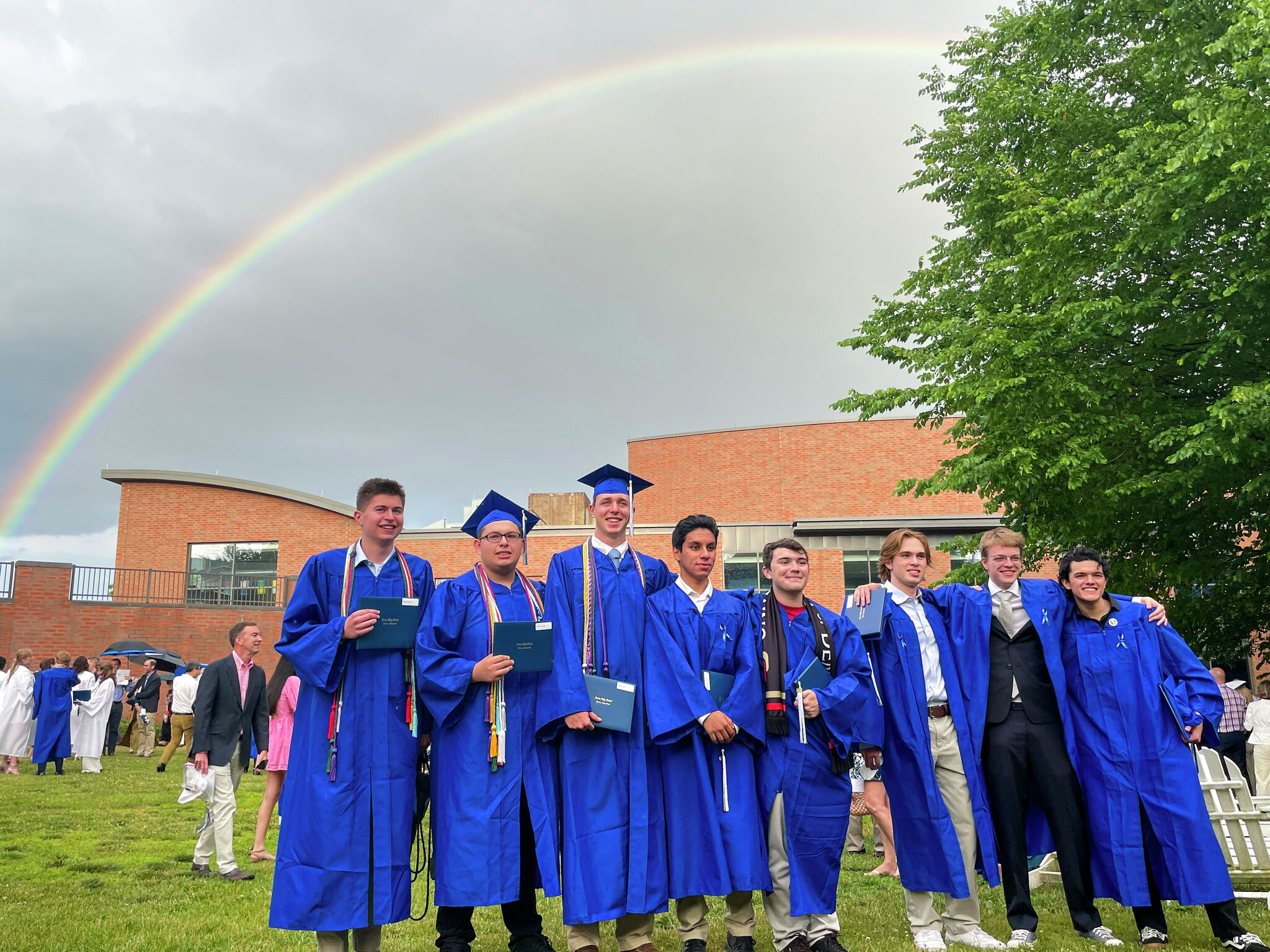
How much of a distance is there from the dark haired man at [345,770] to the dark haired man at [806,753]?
1736 mm

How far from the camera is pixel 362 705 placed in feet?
14.8

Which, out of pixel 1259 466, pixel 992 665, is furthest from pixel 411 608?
pixel 1259 466

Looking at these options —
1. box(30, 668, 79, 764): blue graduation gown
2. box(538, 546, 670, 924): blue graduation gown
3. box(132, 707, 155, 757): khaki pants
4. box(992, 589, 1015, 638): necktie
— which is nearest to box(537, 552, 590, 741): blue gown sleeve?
box(538, 546, 670, 924): blue graduation gown

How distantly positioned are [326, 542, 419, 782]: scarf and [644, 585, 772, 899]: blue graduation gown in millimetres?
1121

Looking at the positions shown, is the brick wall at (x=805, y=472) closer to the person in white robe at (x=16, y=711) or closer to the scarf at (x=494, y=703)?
the person in white robe at (x=16, y=711)

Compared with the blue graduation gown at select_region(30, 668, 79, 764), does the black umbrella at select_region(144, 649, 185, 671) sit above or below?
above

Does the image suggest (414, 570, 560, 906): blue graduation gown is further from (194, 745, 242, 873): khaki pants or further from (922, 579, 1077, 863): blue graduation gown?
(194, 745, 242, 873): khaki pants

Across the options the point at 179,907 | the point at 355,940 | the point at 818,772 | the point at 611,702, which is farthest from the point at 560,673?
the point at 179,907

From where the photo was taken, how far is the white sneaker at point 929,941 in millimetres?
4711

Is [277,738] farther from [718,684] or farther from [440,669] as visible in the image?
[718,684]

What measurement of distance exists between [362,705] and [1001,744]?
3300 millimetres

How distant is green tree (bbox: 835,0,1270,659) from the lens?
34.6 feet

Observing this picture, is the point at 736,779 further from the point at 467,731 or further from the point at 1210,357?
the point at 1210,357

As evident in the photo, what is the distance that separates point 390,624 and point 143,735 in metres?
16.9
